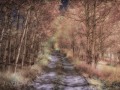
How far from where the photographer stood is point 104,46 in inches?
1246

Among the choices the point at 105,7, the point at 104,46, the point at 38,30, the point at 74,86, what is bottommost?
the point at 74,86

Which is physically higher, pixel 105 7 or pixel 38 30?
pixel 105 7

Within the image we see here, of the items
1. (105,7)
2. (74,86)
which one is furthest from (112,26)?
(74,86)

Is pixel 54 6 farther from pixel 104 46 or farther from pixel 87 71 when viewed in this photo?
pixel 104 46

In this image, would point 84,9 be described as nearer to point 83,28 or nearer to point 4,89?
point 83,28

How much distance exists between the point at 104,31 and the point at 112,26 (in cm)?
113

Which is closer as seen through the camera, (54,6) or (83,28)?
(54,6)

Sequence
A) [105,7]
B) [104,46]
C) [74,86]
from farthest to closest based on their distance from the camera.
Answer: [104,46] < [105,7] < [74,86]

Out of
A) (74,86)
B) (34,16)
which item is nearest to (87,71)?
(74,86)

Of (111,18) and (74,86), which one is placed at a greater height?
(111,18)

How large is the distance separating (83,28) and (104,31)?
18.9 feet

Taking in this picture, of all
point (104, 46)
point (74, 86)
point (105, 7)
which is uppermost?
point (105, 7)

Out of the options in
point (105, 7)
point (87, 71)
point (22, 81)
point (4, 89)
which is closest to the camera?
point (4, 89)

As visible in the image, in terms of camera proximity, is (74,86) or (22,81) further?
(74,86)
